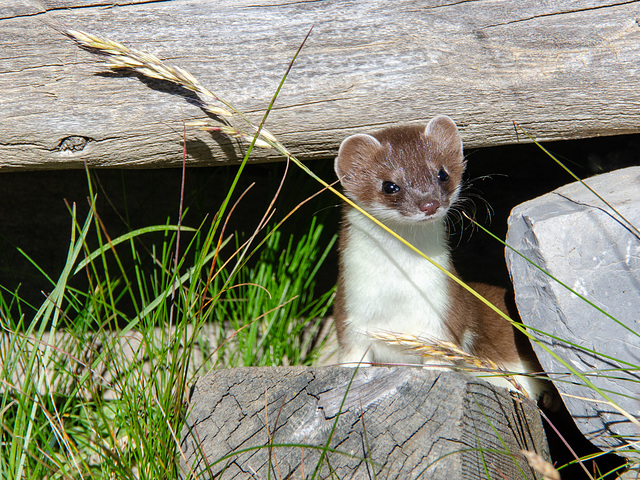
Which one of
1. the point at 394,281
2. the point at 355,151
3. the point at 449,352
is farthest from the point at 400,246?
the point at 449,352

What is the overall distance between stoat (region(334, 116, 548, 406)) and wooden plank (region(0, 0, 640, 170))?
0.15 meters

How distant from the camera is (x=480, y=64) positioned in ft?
7.83

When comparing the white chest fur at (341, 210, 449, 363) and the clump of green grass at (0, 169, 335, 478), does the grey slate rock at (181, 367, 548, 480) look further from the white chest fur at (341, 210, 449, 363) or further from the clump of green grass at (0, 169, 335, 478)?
the white chest fur at (341, 210, 449, 363)

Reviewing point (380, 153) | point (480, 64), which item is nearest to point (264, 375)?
point (380, 153)

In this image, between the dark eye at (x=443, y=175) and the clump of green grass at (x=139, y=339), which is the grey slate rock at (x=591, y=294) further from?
the clump of green grass at (x=139, y=339)

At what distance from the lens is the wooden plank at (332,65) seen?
2.36 metres

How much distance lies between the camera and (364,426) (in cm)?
186

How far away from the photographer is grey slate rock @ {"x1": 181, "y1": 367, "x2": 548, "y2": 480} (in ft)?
5.96

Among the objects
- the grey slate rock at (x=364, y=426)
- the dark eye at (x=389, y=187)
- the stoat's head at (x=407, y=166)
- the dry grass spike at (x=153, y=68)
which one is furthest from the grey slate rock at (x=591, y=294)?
the dry grass spike at (x=153, y=68)

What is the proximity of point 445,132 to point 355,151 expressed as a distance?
364 millimetres

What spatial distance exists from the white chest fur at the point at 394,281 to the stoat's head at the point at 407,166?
0.49 ft

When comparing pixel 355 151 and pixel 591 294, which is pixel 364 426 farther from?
pixel 355 151

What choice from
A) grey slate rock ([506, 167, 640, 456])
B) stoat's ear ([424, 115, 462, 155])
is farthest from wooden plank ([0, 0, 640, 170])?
grey slate rock ([506, 167, 640, 456])

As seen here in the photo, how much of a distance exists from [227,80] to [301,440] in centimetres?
137
